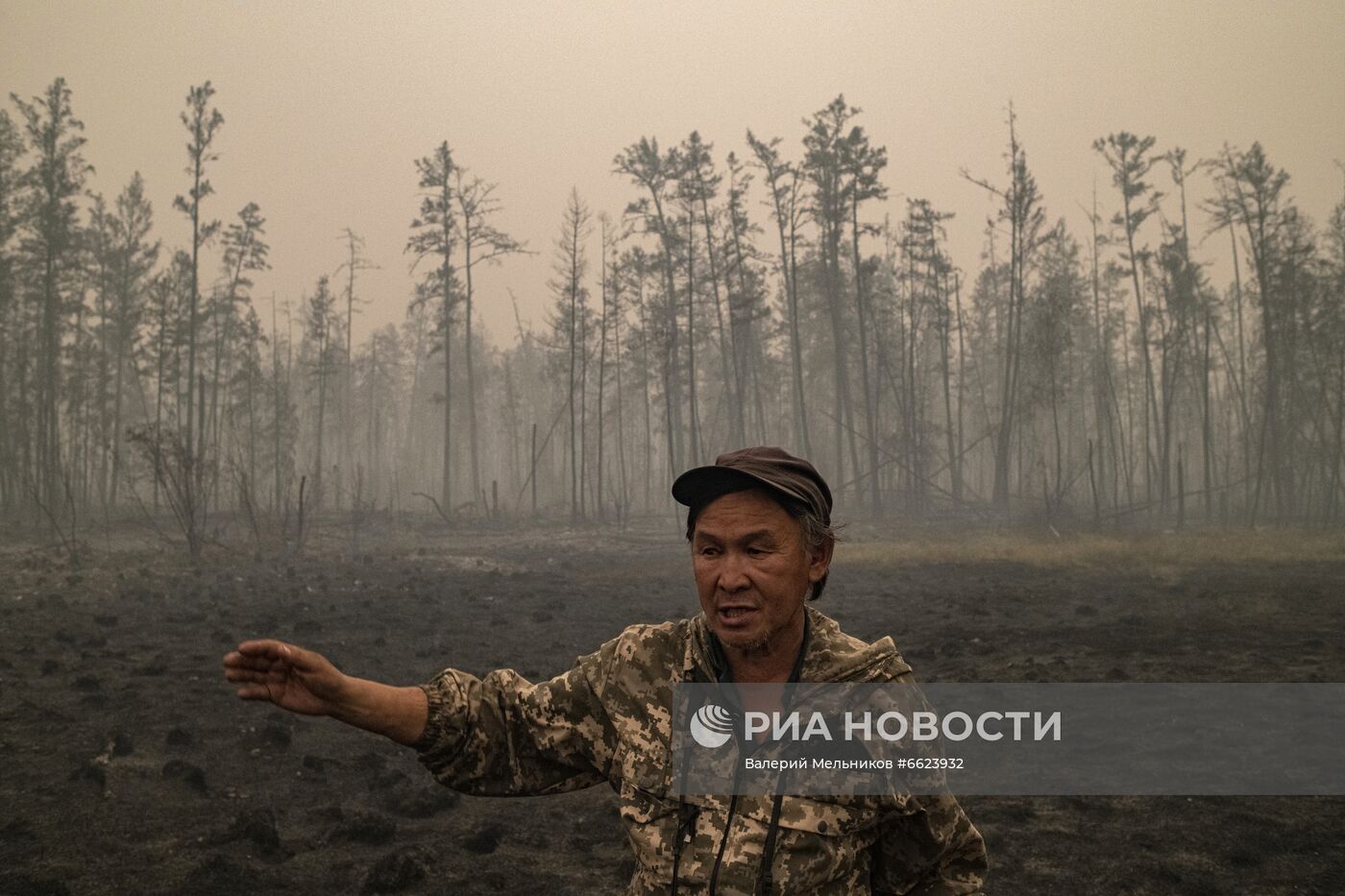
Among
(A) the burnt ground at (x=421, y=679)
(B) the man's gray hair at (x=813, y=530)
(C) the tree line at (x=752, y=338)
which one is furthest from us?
(C) the tree line at (x=752, y=338)

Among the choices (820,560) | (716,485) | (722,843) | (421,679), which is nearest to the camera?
(722,843)

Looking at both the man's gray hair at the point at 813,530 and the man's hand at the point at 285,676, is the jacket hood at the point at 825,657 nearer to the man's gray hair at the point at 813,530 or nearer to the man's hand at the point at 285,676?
the man's gray hair at the point at 813,530

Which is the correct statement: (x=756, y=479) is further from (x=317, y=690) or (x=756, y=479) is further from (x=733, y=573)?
(x=317, y=690)

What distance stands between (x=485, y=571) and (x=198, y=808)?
13.4 meters

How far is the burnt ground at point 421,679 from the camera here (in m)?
4.90

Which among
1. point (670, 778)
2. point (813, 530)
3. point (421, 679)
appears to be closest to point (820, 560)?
point (813, 530)

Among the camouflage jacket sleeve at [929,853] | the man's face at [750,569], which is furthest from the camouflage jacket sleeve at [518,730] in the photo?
the camouflage jacket sleeve at [929,853]

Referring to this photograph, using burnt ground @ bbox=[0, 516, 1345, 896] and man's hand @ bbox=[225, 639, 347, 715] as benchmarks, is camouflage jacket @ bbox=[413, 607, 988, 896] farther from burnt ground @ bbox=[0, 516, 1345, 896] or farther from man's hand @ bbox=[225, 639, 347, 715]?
burnt ground @ bbox=[0, 516, 1345, 896]

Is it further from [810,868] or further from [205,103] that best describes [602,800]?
[205,103]

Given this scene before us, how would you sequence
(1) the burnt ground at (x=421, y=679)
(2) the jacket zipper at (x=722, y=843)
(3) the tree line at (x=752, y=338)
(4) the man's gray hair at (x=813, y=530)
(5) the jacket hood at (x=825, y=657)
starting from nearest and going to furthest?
(2) the jacket zipper at (x=722, y=843)
(5) the jacket hood at (x=825, y=657)
(4) the man's gray hair at (x=813, y=530)
(1) the burnt ground at (x=421, y=679)
(3) the tree line at (x=752, y=338)

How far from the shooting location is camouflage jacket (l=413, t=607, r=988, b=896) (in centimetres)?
194

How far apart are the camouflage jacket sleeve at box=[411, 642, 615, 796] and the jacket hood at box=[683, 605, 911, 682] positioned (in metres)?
0.23

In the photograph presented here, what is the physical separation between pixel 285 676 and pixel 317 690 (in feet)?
0.27

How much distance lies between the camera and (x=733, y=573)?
213 centimetres
